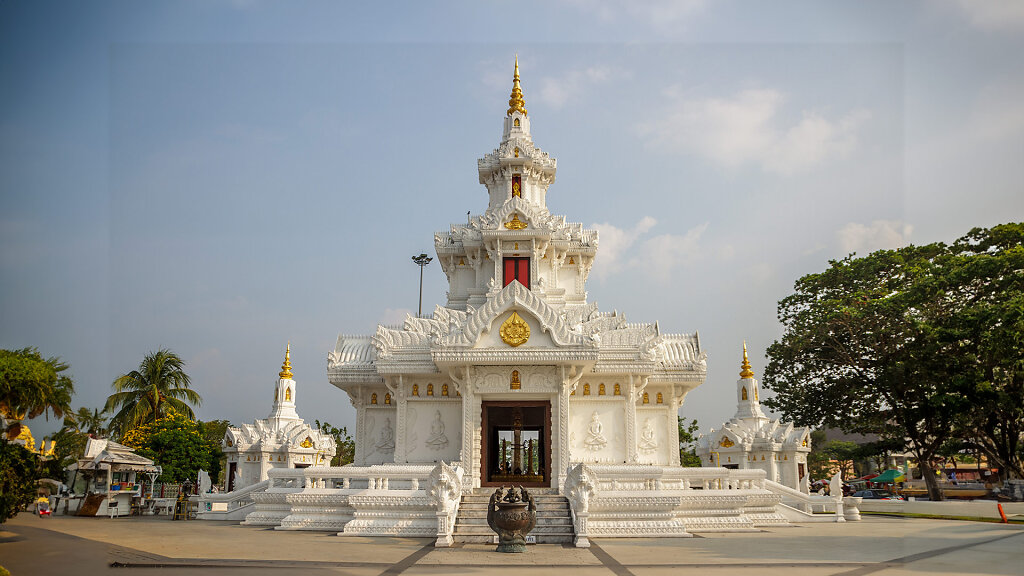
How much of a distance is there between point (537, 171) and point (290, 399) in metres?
14.3

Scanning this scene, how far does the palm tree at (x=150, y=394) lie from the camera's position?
39438mm

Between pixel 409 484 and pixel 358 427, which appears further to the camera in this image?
pixel 358 427

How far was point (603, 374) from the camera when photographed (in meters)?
20.2

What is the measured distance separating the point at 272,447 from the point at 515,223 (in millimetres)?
13403

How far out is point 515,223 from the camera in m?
23.0

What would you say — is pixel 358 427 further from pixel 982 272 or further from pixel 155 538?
pixel 982 272

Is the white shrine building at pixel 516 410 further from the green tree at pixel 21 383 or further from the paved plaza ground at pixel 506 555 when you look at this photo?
the green tree at pixel 21 383

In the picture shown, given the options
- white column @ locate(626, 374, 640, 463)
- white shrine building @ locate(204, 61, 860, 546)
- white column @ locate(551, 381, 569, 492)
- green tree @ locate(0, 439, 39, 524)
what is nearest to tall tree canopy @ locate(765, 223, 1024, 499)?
white shrine building @ locate(204, 61, 860, 546)

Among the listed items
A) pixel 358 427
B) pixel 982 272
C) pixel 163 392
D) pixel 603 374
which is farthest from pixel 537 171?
pixel 163 392

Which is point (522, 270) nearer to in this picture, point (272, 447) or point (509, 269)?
point (509, 269)

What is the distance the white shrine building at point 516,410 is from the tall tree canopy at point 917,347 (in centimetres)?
941

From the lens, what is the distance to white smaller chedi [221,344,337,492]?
26.9 metres

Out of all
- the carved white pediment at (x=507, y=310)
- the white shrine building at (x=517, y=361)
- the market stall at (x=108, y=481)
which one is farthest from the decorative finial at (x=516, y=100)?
the market stall at (x=108, y=481)

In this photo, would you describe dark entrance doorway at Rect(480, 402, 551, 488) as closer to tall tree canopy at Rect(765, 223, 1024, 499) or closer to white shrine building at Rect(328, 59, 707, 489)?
white shrine building at Rect(328, 59, 707, 489)
